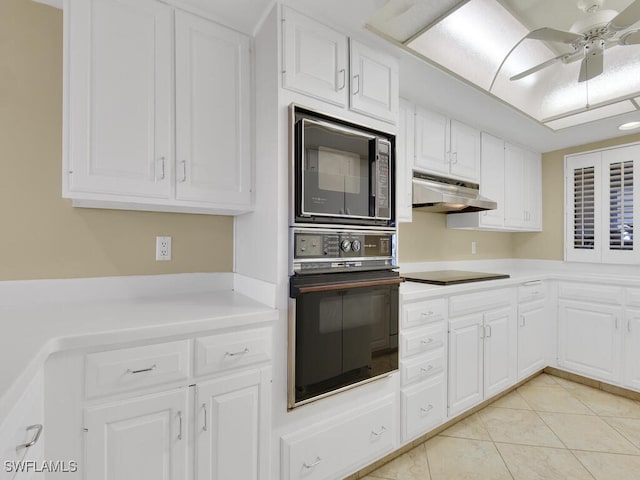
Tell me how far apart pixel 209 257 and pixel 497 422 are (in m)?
2.38

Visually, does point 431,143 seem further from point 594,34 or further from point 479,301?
point 479,301

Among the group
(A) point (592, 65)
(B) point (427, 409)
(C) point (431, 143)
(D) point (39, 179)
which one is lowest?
(B) point (427, 409)

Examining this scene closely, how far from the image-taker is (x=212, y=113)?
65.1 inches

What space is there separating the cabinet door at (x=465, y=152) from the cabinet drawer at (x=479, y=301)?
3.29 feet

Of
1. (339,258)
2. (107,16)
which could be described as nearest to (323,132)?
(339,258)

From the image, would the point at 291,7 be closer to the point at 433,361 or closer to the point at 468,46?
the point at 468,46

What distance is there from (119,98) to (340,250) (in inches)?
48.0

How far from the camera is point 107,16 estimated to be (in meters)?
1.39

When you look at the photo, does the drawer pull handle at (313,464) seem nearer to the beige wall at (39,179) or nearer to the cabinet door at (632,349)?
the beige wall at (39,179)

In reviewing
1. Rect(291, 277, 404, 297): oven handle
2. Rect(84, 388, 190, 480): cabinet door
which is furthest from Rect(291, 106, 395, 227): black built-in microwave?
Rect(84, 388, 190, 480): cabinet door

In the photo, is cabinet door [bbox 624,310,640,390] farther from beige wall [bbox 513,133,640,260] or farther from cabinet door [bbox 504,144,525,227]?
cabinet door [bbox 504,144,525,227]

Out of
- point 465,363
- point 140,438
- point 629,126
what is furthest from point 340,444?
point 629,126

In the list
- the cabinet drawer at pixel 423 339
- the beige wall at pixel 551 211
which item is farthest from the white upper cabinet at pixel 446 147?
the beige wall at pixel 551 211

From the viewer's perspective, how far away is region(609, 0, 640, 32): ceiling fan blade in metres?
1.38
